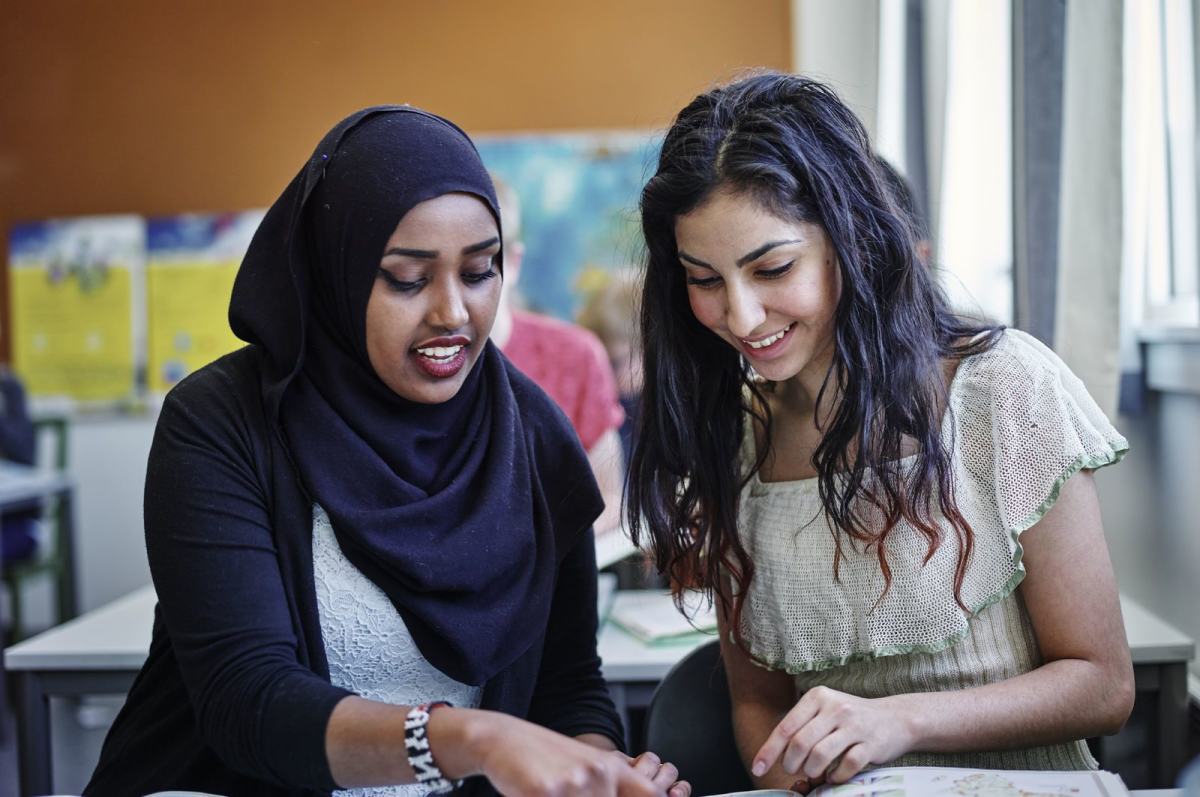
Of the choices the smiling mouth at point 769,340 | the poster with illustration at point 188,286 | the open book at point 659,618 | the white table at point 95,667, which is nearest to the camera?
the smiling mouth at point 769,340

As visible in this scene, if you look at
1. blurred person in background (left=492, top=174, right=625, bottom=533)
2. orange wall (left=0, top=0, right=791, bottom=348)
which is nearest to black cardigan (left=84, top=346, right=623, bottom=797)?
blurred person in background (left=492, top=174, right=625, bottom=533)

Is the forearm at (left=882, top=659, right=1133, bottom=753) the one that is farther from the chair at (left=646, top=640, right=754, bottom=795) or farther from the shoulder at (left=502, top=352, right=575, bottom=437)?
the shoulder at (left=502, top=352, right=575, bottom=437)

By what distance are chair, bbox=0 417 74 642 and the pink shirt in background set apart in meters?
2.70

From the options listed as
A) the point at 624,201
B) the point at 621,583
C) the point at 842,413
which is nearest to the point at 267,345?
the point at 842,413

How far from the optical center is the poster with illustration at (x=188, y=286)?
503 centimetres

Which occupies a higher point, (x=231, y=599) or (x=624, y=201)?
(x=624, y=201)

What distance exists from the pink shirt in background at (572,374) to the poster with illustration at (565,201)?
192 cm

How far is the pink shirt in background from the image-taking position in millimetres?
2852

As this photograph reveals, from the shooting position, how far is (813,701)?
1.09 m

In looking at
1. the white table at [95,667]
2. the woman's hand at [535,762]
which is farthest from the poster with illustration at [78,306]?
the woman's hand at [535,762]

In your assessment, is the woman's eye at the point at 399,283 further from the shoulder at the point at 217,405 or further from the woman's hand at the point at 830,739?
the woman's hand at the point at 830,739

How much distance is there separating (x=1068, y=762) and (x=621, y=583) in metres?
1.41

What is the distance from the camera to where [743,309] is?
1.21 metres

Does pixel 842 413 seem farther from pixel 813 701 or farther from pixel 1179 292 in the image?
pixel 1179 292
